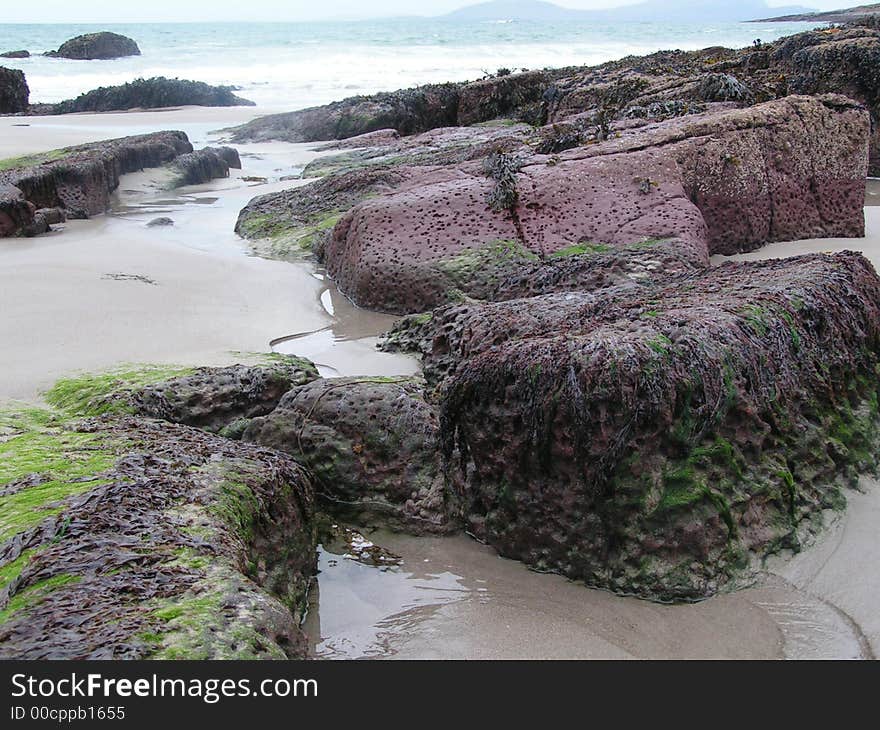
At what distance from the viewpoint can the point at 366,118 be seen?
1416 cm

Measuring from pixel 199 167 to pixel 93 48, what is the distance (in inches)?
1338

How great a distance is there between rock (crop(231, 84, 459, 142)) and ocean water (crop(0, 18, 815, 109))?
523cm

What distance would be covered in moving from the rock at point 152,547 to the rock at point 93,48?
136ft

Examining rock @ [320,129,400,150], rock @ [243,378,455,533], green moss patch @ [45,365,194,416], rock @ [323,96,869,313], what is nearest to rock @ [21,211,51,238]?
rock @ [323,96,869,313]

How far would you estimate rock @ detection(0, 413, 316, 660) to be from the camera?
1.92 metres

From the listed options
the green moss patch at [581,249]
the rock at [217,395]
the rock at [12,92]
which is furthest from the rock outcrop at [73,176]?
the rock at [12,92]

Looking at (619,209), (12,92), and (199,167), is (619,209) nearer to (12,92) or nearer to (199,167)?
(199,167)

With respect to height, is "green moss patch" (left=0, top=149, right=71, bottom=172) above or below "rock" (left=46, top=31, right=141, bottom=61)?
below

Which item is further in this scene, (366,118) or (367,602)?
(366,118)

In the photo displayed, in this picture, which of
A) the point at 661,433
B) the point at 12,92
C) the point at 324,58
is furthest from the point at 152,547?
the point at 324,58

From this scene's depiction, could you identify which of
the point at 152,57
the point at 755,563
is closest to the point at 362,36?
the point at 152,57

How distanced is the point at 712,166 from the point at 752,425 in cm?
339

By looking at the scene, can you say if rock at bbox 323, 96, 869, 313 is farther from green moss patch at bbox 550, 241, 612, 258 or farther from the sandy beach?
the sandy beach

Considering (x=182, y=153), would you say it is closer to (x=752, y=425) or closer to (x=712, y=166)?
(x=712, y=166)
